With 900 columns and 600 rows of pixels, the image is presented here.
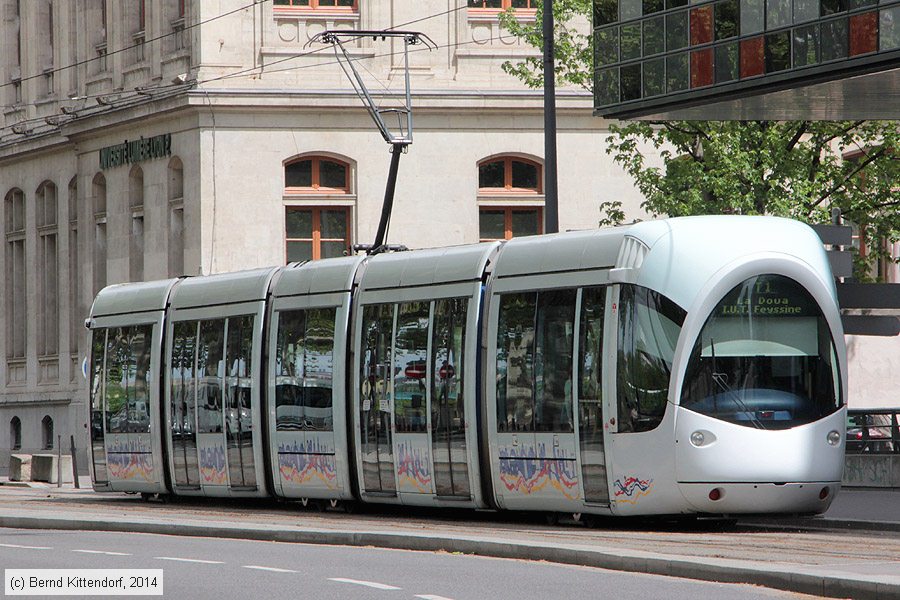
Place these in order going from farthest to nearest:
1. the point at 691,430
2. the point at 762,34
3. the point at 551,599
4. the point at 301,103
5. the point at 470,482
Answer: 1. the point at 301,103
2. the point at 762,34
3. the point at 470,482
4. the point at 691,430
5. the point at 551,599

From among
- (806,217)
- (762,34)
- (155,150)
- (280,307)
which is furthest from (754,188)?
(155,150)

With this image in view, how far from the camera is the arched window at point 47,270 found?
51.4 m

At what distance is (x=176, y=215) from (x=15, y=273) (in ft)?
33.5

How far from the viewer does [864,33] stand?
26.4 m

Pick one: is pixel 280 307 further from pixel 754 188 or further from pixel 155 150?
pixel 155 150

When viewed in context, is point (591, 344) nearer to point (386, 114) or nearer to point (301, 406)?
point (301, 406)

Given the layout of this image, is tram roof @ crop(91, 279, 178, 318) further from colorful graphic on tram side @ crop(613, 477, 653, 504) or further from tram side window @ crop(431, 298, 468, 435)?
colorful graphic on tram side @ crop(613, 477, 653, 504)

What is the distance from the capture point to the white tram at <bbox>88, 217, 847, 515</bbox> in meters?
19.1

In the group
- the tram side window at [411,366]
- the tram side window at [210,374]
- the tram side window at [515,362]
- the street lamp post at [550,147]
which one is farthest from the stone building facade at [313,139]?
the tram side window at [515,362]

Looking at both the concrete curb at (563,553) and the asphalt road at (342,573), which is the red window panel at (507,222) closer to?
the concrete curb at (563,553)

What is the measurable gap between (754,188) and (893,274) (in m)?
13.8

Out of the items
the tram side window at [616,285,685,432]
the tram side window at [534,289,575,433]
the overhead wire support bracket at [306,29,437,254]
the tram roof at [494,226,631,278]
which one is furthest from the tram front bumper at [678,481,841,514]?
the overhead wire support bracket at [306,29,437,254]

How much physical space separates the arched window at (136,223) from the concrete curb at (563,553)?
23.5m

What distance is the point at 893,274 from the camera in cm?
4538
